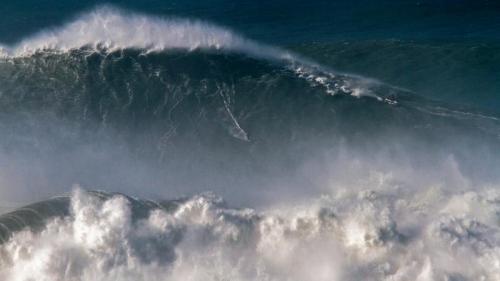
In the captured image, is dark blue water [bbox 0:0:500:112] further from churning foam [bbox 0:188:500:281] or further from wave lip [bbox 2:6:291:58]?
churning foam [bbox 0:188:500:281]

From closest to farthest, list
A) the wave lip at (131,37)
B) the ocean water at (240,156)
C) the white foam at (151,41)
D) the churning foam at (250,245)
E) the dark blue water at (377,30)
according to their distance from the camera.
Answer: the churning foam at (250,245) < the ocean water at (240,156) < the white foam at (151,41) < the wave lip at (131,37) < the dark blue water at (377,30)

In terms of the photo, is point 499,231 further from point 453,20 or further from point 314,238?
point 453,20

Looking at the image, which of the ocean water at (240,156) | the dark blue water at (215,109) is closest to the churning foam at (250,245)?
the ocean water at (240,156)

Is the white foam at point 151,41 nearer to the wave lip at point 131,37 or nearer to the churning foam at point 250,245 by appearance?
the wave lip at point 131,37

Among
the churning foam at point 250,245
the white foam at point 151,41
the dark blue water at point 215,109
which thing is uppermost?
the white foam at point 151,41

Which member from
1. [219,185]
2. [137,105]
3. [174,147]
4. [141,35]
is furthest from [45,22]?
[219,185]

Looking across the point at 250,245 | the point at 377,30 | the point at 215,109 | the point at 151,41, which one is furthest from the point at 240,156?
the point at 377,30
